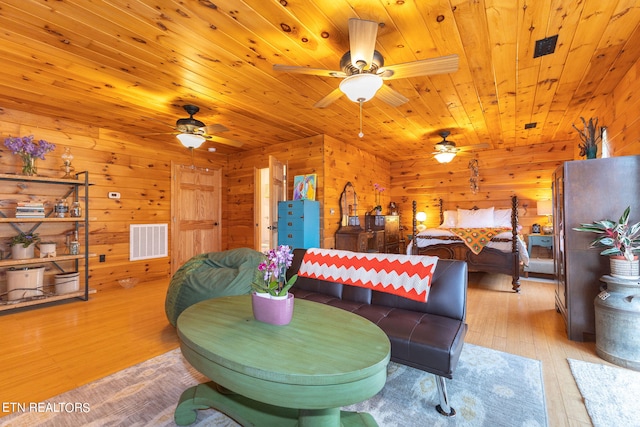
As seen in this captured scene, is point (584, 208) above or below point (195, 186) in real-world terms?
below

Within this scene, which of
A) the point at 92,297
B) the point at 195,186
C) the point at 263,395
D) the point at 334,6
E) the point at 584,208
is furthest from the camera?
the point at 195,186

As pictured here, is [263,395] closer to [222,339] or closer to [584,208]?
[222,339]

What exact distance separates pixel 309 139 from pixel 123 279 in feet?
12.1

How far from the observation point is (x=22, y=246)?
3453 mm

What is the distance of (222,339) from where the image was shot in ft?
4.23

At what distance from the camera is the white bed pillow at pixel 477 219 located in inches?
219

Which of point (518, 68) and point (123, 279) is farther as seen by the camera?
point (123, 279)

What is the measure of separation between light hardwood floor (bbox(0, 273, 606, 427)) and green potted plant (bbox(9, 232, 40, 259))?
2.23 ft

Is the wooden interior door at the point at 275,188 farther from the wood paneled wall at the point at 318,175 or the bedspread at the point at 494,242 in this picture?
the bedspread at the point at 494,242

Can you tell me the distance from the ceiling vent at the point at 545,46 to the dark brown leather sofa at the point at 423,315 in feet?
5.99

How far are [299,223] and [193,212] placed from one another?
245cm

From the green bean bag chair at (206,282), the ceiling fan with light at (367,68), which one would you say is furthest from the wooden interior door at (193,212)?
the ceiling fan with light at (367,68)

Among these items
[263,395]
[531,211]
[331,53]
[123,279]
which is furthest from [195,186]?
[531,211]

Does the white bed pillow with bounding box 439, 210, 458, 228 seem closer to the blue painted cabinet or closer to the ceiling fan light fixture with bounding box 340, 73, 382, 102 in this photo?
the blue painted cabinet
